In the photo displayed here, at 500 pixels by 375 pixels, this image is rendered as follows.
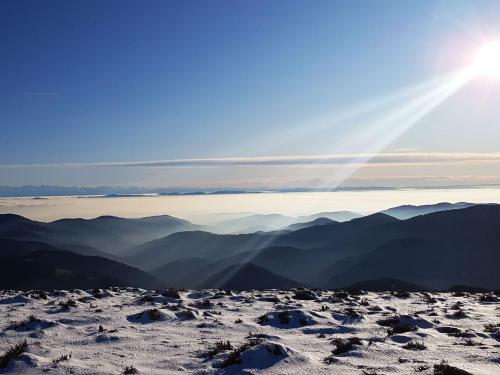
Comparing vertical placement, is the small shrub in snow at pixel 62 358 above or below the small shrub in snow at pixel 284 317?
above

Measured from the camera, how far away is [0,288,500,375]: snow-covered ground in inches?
374

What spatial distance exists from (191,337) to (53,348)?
3.81 m

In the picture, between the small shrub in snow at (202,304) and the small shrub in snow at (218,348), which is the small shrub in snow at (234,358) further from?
the small shrub in snow at (202,304)

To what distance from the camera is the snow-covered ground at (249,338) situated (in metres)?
9.50

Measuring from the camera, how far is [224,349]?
1084 centimetres

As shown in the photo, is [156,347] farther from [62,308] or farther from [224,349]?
[62,308]

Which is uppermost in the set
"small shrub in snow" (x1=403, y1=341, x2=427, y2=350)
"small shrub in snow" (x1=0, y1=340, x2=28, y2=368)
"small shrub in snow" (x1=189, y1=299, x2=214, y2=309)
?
"small shrub in snow" (x1=403, y1=341, x2=427, y2=350)

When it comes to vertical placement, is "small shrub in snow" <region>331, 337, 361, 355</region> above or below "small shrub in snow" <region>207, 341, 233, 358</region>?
above

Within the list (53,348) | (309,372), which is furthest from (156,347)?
(309,372)

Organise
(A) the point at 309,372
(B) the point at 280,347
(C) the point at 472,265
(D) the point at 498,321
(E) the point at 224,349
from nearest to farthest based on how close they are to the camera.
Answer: (A) the point at 309,372 → (B) the point at 280,347 → (E) the point at 224,349 → (D) the point at 498,321 → (C) the point at 472,265

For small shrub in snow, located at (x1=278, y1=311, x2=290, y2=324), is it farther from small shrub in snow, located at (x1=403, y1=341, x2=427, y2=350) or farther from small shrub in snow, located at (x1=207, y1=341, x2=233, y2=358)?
small shrub in snow, located at (x1=403, y1=341, x2=427, y2=350)

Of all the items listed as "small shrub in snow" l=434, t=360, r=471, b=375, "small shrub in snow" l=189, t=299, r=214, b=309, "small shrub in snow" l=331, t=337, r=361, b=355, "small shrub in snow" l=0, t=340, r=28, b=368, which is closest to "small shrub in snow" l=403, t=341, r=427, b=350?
"small shrub in snow" l=331, t=337, r=361, b=355

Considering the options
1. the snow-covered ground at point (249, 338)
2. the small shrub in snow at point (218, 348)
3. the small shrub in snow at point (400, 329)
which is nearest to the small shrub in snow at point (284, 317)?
the snow-covered ground at point (249, 338)

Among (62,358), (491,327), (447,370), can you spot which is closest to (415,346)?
(447,370)
